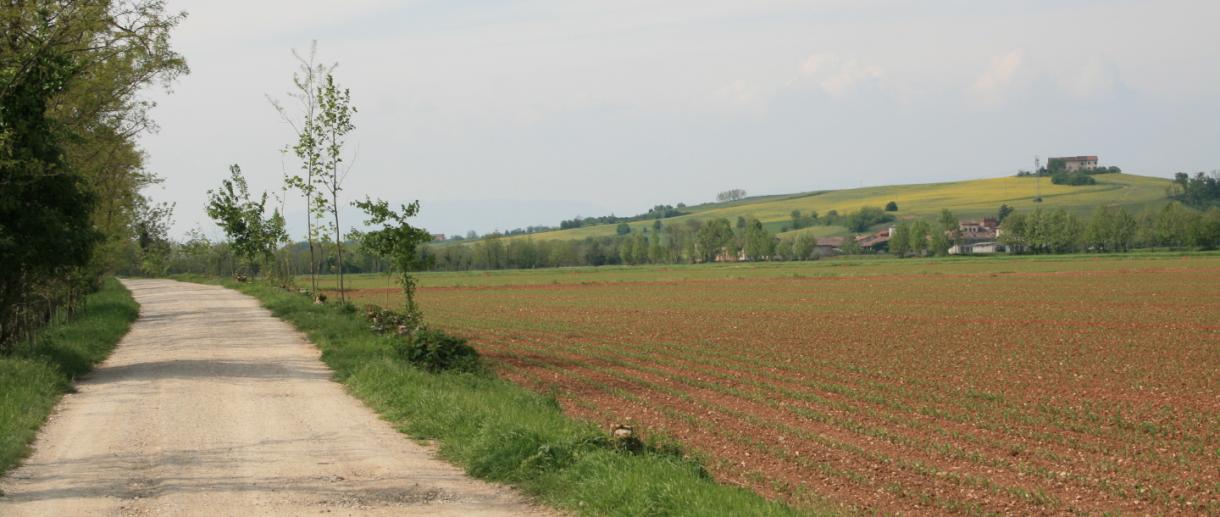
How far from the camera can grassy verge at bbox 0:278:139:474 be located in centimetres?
1256

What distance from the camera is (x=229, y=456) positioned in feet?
38.0

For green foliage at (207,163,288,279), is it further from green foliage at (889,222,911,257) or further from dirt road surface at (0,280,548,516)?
green foliage at (889,222,911,257)

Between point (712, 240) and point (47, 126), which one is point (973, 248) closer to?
point (712, 240)

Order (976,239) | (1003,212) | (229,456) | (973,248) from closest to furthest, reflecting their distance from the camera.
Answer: (229,456), (973,248), (976,239), (1003,212)

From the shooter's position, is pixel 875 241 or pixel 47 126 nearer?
pixel 47 126

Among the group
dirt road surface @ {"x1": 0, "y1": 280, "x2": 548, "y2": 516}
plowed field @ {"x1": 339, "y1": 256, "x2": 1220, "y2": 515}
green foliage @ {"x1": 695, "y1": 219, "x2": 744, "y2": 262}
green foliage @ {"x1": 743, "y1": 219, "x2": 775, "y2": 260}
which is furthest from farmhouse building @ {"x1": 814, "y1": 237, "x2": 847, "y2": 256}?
dirt road surface @ {"x1": 0, "y1": 280, "x2": 548, "y2": 516}

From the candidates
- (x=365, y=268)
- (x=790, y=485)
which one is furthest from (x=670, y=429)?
(x=365, y=268)

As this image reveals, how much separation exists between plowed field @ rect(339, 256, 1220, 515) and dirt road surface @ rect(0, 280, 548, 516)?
361 centimetres

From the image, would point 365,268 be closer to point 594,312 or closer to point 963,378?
point 594,312

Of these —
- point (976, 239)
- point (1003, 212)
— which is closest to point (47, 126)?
point (976, 239)

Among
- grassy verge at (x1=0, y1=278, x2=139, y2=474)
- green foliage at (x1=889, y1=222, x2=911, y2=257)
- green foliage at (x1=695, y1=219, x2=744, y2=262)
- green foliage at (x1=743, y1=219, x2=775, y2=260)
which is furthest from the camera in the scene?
green foliage at (x1=695, y1=219, x2=744, y2=262)

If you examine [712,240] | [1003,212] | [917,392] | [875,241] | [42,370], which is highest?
[1003,212]

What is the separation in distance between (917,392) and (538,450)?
10.2 metres

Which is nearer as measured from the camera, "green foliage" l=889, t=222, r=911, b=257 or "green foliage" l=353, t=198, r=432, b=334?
"green foliage" l=353, t=198, r=432, b=334
